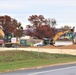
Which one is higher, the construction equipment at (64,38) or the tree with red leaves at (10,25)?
the tree with red leaves at (10,25)

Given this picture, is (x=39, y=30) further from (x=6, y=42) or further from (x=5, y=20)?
(x=6, y=42)

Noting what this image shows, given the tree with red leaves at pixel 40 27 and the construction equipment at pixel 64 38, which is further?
the tree with red leaves at pixel 40 27

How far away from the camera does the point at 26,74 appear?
73.9 ft

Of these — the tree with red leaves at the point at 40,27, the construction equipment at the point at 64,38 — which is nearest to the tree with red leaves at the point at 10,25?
the tree with red leaves at the point at 40,27

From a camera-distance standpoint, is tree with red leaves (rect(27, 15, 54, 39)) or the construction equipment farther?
tree with red leaves (rect(27, 15, 54, 39))

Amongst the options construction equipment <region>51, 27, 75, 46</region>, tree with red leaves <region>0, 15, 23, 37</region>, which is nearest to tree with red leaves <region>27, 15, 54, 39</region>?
tree with red leaves <region>0, 15, 23, 37</region>

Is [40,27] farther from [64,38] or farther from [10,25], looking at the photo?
[64,38]

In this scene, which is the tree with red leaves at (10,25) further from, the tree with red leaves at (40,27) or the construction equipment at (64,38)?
the construction equipment at (64,38)

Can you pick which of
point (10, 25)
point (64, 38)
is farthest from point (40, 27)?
point (64, 38)

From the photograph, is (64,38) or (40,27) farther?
(40,27)

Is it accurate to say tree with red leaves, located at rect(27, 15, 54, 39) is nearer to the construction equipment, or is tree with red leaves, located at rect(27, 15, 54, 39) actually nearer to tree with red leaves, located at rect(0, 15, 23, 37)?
tree with red leaves, located at rect(0, 15, 23, 37)

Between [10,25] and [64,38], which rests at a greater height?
[10,25]

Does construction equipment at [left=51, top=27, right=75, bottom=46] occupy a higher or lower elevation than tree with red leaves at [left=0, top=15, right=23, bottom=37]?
lower

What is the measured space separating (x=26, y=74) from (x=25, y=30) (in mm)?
121023
